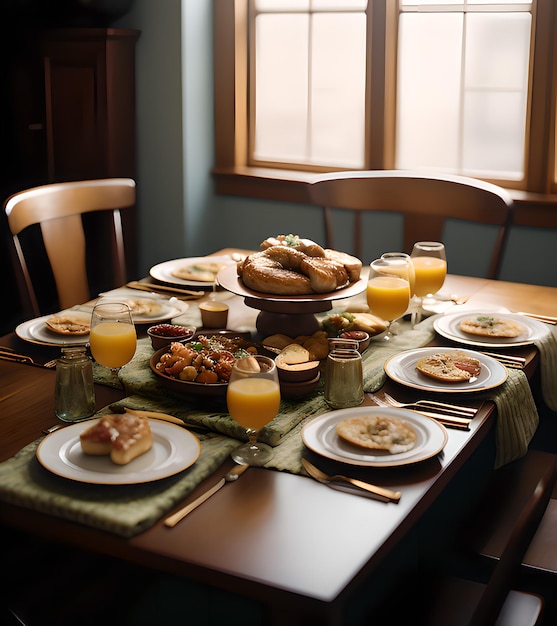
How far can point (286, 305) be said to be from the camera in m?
1.80

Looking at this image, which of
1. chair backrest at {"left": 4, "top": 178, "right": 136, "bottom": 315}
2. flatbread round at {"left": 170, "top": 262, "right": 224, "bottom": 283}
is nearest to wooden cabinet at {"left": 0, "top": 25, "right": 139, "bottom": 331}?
chair backrest at {"left": 4, "top": 178, "right": 136, "bottom": 315}

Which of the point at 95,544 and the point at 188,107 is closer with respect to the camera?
the point at 95,544

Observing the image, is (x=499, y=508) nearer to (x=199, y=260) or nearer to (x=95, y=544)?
(x=95, y=544)

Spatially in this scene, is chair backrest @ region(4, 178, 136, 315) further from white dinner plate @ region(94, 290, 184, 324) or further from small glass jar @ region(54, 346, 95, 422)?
small glass jar @ region(54, 346, 95, 422)

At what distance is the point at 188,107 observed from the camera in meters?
3.66

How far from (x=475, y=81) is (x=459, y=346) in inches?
68.1

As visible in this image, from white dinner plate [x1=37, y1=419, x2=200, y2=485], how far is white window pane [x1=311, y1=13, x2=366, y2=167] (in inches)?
95.4

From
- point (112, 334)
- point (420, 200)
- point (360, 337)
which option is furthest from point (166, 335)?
point (420, 200)

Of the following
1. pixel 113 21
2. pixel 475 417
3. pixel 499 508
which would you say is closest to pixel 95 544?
pixel 475 417

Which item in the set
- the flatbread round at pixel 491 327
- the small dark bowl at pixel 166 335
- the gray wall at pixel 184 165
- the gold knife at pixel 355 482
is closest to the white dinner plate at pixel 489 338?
the flatbread round at pixel 491 327

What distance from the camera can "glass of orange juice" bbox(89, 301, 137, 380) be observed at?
165 centimetres

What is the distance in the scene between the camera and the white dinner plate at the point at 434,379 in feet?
5.43

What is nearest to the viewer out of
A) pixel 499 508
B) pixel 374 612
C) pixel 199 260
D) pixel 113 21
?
pixel 374 612

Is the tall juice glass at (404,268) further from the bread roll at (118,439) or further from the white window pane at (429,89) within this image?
the white window pane at (429,89)
